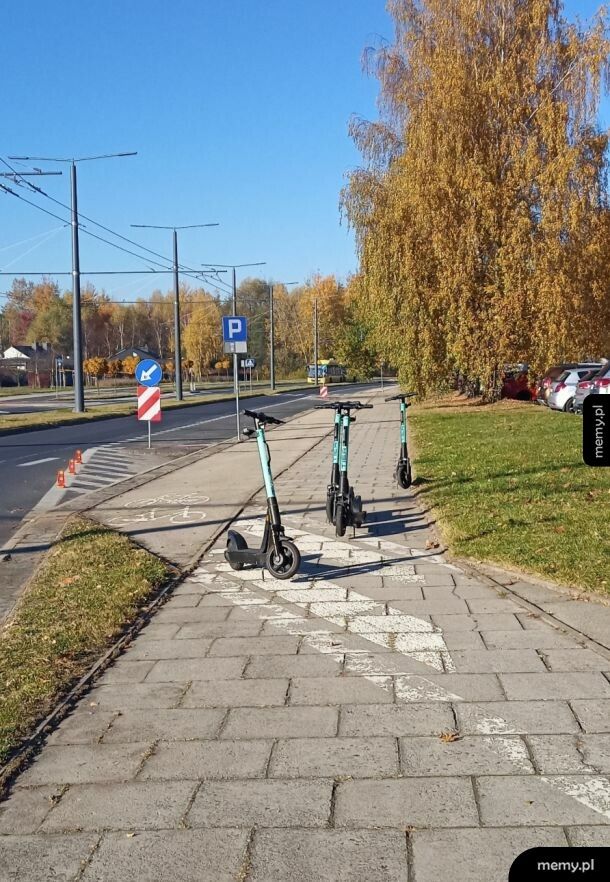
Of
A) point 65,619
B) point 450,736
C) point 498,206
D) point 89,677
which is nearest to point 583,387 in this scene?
point 498,206

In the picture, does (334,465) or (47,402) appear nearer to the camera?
(334,465)

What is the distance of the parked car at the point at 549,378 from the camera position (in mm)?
30000

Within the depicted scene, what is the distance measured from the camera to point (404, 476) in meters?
12.3

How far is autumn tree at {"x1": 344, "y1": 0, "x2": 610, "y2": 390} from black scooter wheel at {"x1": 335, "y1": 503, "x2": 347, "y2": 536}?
19.9 meters

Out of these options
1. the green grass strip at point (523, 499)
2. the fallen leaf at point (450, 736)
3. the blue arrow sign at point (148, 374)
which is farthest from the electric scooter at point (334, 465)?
the blue arrow sign at point (148, 374)

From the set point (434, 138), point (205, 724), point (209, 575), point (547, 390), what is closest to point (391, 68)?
point (434, 138)

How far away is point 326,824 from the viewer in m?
3.44

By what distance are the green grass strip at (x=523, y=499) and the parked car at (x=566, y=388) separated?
7695 mm

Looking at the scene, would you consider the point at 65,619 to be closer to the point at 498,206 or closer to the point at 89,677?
the point at 89,677

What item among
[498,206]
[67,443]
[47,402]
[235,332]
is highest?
[498,206]

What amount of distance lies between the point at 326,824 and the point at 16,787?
4.41 feet

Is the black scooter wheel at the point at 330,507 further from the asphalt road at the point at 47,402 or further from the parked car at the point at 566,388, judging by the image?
the asphalt road at the point at 47,402

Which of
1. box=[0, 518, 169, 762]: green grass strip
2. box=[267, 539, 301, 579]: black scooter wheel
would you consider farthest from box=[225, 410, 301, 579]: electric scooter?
box=[0, 518, 169, 762]: green grass strip

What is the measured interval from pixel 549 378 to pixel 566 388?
2485 mm
